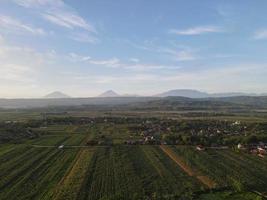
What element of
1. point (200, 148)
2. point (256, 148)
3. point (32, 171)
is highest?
point (32, 171)

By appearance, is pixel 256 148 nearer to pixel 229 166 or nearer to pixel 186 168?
pixel 229 166

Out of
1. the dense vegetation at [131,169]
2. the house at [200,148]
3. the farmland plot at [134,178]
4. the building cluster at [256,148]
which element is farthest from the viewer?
the house at [200,148]

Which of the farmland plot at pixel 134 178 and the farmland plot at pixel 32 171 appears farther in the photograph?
the farmland plot at pixel 32 171

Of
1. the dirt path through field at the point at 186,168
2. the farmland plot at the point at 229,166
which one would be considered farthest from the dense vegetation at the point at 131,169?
the dirt path through field at the point at 186,168

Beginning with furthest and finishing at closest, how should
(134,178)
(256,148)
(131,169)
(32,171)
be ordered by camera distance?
(256,148), (131,169), (32,171), (134,178)

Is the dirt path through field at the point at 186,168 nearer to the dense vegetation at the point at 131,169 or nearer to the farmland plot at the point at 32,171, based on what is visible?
A: the dense vegetation at the point at 131,169

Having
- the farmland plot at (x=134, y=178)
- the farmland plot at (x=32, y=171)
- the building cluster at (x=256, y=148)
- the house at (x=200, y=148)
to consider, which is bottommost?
the building cluster at (x=256, y=148)

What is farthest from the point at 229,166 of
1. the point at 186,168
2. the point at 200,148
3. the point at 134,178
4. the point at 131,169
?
the point at 200,148

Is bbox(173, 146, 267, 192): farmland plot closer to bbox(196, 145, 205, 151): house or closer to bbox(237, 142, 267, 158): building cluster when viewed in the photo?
bbox(196, 145, 205, 151): house

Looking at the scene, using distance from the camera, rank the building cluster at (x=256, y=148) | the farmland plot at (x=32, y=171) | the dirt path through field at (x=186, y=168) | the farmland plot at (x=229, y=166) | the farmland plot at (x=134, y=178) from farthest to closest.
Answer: the building cluster at (x=256, y=148) < the farmland plot at (x=229, y=166) < the dirt path through field at (x=186, y=168) < the farmland plot at (x=32, y=171) < the farmland plot at (x=134, y=178)

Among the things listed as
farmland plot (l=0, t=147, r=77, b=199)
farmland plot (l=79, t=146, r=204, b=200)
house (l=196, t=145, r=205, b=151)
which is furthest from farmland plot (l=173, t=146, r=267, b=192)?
farmland plot (l=0, t=147, r=77, b=199)
